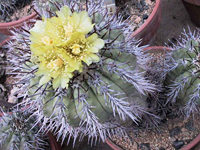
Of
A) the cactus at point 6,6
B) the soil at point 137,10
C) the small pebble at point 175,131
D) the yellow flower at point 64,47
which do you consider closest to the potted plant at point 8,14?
the cactus at point 6,6

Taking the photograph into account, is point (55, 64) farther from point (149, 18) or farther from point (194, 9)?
point (194, 9)

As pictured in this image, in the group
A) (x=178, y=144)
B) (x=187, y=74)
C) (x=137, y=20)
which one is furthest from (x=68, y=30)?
(x=137, y=20)

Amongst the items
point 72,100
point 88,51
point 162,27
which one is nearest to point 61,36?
point 88,51

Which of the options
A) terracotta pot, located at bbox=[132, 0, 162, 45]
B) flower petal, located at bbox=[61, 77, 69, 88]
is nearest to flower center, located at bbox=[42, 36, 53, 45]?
flower petal, located at bbox=[61, 77, 69, 88]

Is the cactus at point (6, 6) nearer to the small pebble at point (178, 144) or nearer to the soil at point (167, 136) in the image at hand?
the soil at point (167, 136)

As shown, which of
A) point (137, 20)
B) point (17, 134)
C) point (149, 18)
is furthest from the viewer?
point (137, 20)

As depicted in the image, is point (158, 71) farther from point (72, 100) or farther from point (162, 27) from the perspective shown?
point (162, 27)
